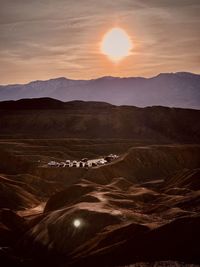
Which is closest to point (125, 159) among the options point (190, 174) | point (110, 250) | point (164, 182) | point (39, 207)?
point (164, 182)

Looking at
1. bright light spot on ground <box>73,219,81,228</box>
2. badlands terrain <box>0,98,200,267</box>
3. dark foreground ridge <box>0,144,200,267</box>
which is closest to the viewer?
dark foreground ridge <box>0,144,200,267</box>

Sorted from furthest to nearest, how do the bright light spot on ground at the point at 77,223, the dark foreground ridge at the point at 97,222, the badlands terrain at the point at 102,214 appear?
the bright light spot on ground at the point at 77,223 → the badlands terrain at the point at 102,214 → the dark foreground ridge at the point at 97,222

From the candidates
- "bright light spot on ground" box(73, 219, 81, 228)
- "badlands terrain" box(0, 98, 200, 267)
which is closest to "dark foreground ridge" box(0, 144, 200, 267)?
"bright light spot on ground" box(73, 219, 81, 228)

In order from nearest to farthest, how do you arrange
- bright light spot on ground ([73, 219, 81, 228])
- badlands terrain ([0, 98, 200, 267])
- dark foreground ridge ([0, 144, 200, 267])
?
dark foreground ridge ([0, 144, 200, 267]) < badlands terrain ([0, 98, 200, 267]) < bright light spot on ground ([73, 219, 81, 228])

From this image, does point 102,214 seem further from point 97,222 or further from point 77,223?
point 77,223

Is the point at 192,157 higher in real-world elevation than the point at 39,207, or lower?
higher

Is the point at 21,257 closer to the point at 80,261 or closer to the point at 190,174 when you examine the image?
the point at 80,261

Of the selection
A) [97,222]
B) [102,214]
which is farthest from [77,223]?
[102,214]

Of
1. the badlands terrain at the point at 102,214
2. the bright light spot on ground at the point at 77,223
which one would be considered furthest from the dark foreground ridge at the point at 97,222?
the badlands terrain at the point at 102,214

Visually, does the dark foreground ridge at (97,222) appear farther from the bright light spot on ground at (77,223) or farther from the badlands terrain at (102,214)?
the badlands terrain at (102,214)

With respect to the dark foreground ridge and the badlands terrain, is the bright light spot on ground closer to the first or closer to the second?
the dark foreground ridge

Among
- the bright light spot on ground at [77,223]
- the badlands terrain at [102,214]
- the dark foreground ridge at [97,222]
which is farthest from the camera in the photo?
the bright light spot on ground at [77,223]
